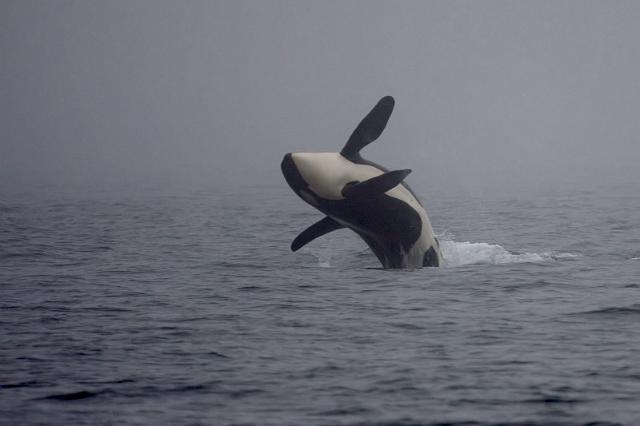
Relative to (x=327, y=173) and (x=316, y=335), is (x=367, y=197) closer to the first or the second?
(x=327, y=173)

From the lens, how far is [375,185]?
20.2m

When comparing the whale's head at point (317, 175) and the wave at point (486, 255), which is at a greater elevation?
the whale's head at point (317, 175)

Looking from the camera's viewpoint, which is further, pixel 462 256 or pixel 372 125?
pixel 462 256

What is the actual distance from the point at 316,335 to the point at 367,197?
199 inches

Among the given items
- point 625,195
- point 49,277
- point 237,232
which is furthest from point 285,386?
point 625,195

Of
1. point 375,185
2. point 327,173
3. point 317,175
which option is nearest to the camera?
point 375,185

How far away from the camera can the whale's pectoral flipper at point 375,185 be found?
20.0 metres

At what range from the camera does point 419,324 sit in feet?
56.0

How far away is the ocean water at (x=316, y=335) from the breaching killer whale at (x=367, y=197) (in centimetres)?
63

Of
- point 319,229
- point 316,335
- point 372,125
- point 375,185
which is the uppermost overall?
point 372,125

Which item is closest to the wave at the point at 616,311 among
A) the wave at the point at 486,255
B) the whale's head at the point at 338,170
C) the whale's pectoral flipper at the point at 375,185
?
the whale's pectoral flipper at the point at 375,185

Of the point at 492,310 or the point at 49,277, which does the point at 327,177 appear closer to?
the point at 492,310

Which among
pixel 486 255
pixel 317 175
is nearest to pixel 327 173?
pixel 317 175

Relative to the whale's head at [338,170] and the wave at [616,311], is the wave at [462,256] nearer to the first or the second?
the whale's head at [338,170]
